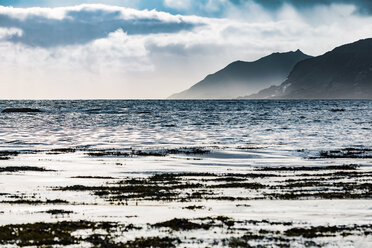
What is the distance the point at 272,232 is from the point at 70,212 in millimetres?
6602

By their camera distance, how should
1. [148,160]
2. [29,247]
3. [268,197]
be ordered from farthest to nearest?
[148,160] < [268,197] < [29,247]

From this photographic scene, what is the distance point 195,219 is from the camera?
1585 centimetres

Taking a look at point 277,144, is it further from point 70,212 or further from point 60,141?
point 70,212

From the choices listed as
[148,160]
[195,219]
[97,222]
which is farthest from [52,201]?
[148,160]

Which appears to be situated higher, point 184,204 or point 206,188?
point 184,204

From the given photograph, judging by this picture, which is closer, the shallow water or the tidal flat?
the tidal flat

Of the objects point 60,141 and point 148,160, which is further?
point 60,141

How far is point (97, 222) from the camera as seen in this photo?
50.4ft

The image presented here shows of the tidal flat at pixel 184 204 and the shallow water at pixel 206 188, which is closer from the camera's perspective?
the tidal flat at pixel 184 204

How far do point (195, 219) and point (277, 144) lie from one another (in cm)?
3450

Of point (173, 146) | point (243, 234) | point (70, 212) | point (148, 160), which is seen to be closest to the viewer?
point (243, 234)

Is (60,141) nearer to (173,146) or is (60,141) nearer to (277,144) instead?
(173,146)

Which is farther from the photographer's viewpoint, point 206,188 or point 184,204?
point 206,188

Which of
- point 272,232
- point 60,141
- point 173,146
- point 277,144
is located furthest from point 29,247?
point 60,141
